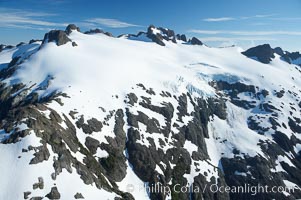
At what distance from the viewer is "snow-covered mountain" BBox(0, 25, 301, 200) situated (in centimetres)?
8531

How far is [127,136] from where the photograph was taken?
131500 millimetres

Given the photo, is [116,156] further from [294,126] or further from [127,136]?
[294,126]

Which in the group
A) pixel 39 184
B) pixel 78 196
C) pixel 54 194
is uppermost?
pixel 39 184

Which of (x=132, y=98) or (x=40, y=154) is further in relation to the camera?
(x=132, y=98)

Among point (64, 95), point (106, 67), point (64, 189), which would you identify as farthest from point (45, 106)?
point (106, 67)

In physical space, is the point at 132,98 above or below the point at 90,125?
above

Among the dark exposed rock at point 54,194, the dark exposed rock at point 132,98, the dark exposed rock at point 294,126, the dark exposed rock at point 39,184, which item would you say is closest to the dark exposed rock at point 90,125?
the dark exposed rock at point 132,98

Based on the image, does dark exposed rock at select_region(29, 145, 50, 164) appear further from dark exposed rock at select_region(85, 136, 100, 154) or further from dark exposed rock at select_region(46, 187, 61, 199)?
dark exposed rock at select_region(85, 136, 100, 154)

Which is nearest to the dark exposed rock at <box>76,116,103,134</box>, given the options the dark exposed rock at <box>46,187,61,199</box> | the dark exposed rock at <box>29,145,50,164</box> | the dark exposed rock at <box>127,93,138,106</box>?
the dark exposed rock at <box>127,93,138,106</box>

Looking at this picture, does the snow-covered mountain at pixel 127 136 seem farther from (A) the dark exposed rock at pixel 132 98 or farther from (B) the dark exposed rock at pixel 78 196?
(A) the dark exposed rock at pixel 132 98

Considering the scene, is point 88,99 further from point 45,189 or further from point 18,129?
point 45,189

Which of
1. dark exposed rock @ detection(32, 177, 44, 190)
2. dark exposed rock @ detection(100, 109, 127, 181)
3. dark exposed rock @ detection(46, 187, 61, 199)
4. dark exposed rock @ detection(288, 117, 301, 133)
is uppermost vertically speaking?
dark exposed rock @ detection(32, 177, 44, 190)

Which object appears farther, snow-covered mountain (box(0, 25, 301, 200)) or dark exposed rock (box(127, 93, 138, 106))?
dark exposed rock (box(127, 93, 138, 106))

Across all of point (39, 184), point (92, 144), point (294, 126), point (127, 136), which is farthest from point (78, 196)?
point (294, 126)
